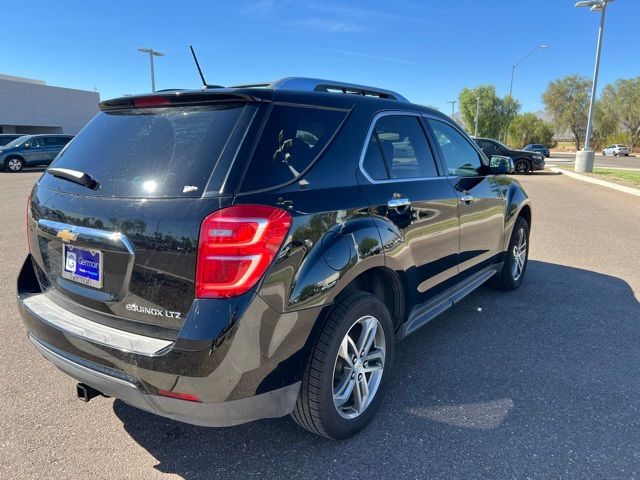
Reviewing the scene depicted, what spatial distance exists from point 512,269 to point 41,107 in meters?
55.1

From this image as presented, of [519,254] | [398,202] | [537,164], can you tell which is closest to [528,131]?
[537,164]

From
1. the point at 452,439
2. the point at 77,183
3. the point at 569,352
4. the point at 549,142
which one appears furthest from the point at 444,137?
the point at 549,142

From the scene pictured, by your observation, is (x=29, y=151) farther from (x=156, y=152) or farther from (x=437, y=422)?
(x=437, y=422)

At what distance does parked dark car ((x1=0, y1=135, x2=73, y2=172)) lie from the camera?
866 inches

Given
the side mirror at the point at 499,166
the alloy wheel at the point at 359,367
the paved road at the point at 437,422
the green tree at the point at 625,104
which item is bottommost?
the paved road at the point at 437,422

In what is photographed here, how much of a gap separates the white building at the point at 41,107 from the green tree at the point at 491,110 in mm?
48990

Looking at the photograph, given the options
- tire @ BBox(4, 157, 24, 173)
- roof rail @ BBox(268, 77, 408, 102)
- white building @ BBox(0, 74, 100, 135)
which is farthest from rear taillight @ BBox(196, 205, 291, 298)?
white building @ BBox(0, 74, 100, 135)

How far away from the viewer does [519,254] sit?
5160mm

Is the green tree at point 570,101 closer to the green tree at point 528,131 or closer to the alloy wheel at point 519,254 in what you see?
the green tree at point 528,131

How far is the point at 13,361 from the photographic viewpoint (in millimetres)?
3424

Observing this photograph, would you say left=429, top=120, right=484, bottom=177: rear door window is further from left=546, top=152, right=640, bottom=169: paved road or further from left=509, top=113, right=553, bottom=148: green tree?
left=509, top=113, right=553, bottom=148: green tree

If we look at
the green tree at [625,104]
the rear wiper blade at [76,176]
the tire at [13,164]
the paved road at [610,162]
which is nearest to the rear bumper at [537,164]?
the paved road at [610,162]

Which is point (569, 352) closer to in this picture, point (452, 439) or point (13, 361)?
point (452, 439)

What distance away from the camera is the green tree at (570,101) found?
216 ft
